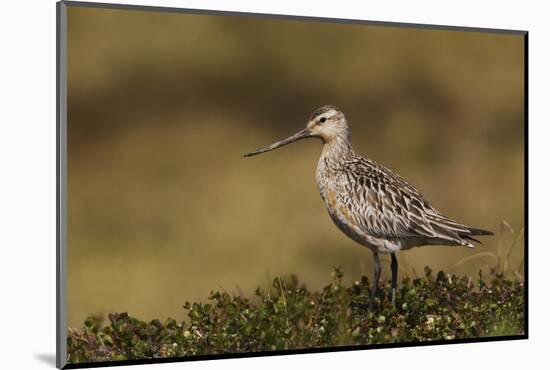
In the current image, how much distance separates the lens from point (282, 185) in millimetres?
10906

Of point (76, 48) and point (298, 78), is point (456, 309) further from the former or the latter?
point (76, 48)

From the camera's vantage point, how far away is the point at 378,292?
1052cm

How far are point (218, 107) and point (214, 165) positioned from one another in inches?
24.8

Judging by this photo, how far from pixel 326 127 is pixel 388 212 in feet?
3.73

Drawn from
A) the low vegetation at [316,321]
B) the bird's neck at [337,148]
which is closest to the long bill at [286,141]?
the bird's neck at [337,148]

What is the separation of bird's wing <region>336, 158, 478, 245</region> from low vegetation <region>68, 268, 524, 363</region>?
2.22 feet

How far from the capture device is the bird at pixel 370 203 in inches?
401

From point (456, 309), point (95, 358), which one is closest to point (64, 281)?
point (95, 358)

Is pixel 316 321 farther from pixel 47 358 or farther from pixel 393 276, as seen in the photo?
pixel 47 358

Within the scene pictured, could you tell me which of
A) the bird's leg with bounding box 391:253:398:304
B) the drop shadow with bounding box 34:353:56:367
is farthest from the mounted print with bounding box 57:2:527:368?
the drop shadow with bounding box 34:353:56:367

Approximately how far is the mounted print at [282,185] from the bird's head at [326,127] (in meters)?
0.02

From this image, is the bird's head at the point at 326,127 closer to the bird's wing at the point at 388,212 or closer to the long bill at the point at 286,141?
the long bill at the point at 286,141

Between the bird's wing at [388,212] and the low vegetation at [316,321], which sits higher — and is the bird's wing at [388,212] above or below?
above

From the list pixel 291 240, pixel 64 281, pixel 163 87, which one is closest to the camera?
pixel 64 281
